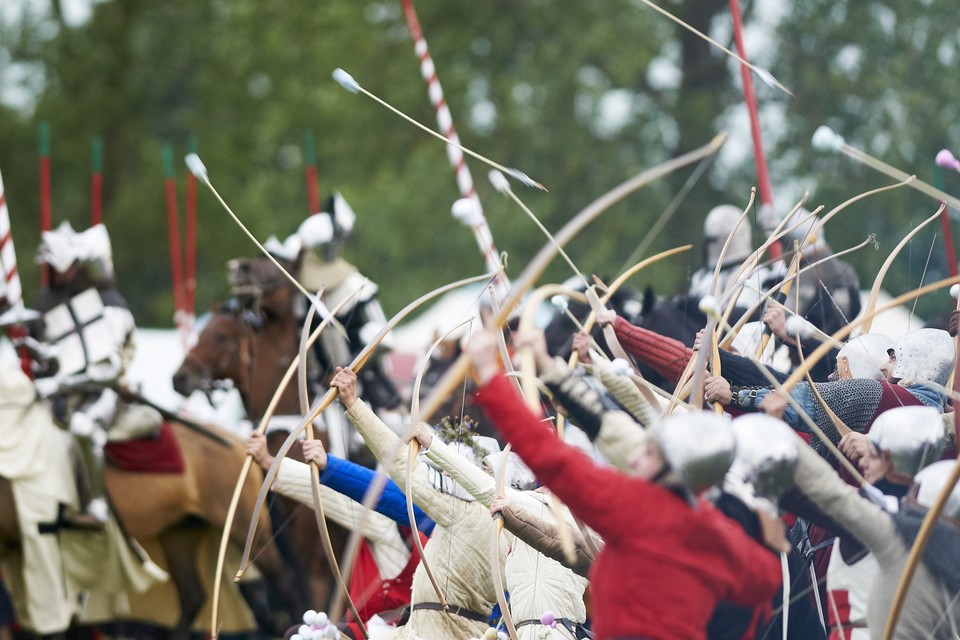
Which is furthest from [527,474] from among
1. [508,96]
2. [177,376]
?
[508,96]

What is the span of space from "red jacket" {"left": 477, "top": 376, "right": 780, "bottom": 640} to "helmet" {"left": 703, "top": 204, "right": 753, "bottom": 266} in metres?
4.89

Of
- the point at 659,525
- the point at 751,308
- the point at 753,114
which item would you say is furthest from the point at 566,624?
the point at 753,114

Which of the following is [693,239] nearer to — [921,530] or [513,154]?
[513,154]

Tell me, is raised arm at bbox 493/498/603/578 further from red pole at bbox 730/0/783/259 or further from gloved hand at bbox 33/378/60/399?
gloved hand at bbox 33/378/60/399

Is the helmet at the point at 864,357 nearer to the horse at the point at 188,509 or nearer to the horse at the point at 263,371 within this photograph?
the horse at the point at 263,371

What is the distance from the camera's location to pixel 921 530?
3525mm

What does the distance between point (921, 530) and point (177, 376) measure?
21.3 ft

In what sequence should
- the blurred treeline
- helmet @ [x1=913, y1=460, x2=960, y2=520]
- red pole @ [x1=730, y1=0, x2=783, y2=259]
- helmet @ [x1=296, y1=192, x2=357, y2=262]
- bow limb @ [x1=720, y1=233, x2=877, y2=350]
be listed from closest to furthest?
1. helmet @ [x1=913, y1=460, x2=960, y2=520]
2. bow limb @ [x1=720, y1=233, x2=877, y2=350]
3. red pole @ [x1=730, y1=0, x2=783, y2=259]
4. helmet @ [x1=296, y1=192, x2=357, y2=262]
5. the blurred treeline

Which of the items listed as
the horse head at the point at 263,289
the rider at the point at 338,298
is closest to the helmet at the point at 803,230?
the rider at the point at 338,298

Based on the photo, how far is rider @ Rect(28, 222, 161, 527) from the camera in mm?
9023

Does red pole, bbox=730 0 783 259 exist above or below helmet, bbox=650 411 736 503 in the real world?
below

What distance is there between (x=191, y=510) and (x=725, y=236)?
3.65 metres

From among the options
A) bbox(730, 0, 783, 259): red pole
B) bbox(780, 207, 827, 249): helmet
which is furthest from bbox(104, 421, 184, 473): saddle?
bbox(780, 207, 827, 249): helmet

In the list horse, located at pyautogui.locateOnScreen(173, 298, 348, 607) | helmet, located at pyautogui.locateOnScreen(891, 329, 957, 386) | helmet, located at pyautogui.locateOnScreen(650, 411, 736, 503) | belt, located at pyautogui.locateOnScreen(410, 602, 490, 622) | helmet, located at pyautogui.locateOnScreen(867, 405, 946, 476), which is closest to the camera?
helmet, located at pyautogui.locateOnScreen(650, 411, 736, 503)
